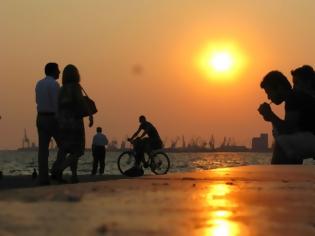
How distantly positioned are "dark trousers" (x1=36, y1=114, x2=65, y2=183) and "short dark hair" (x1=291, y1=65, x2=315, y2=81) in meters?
4.38

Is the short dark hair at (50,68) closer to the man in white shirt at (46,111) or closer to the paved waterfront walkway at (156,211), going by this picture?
the man in white shirt at (46,111)

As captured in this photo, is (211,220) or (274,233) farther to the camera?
(211,220)

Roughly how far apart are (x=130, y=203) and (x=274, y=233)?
695mm

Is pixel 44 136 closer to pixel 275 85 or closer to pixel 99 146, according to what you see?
pixel 275 85

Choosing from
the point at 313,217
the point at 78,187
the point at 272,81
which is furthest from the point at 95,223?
the point at 272,81

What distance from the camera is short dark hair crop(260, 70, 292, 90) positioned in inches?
255

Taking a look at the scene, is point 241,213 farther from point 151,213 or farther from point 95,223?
point 95,223

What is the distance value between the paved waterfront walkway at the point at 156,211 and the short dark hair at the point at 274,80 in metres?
3.78

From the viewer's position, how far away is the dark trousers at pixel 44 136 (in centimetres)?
989

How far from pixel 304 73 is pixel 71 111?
4.17m

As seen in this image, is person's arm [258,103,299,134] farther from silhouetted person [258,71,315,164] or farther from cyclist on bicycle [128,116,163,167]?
cyclist on bicycle [128,116,163,167]

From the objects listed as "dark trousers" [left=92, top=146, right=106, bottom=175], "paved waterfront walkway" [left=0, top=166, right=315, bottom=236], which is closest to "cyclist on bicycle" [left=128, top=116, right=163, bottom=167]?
"dark trousers" [left=92, top=146, right=106, bottom=175]

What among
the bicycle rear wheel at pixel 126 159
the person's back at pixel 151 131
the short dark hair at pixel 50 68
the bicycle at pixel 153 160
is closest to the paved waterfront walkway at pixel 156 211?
the short dark hair at pixel 50 68

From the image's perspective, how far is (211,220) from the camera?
1630 mm
